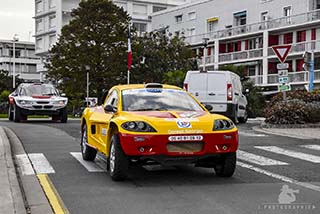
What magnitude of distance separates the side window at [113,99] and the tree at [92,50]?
112 feet

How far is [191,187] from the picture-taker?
805 cm

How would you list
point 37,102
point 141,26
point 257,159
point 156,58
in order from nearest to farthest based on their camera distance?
point 257,159 < point 37,102 < point 156,58 < point 141,26

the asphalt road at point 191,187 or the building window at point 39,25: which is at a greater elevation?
the building window at point 39,25

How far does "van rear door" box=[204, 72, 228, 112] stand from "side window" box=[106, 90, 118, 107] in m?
10.8

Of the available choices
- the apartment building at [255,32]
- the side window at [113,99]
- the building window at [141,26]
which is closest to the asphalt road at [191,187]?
the side window at [113,99]

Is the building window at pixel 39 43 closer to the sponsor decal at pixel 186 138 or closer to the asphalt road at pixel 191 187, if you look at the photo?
the asphalt road at pixel 191 187

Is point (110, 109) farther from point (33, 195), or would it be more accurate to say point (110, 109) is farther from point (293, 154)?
point (293, 154)

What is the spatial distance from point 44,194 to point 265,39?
47.0 meters

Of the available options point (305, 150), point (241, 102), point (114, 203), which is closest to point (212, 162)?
point (114, 203)

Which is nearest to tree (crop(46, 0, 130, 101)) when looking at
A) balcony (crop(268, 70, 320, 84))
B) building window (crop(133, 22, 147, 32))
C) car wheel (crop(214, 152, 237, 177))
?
balcony (crop(268, 70, 320, 84))

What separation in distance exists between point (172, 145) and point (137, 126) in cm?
58

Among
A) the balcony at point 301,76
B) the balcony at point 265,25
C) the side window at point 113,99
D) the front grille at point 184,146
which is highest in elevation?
the balcony at point 265,25

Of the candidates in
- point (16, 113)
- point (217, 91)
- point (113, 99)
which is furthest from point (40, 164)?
point (16, 113)

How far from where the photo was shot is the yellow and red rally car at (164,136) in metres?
8.08
